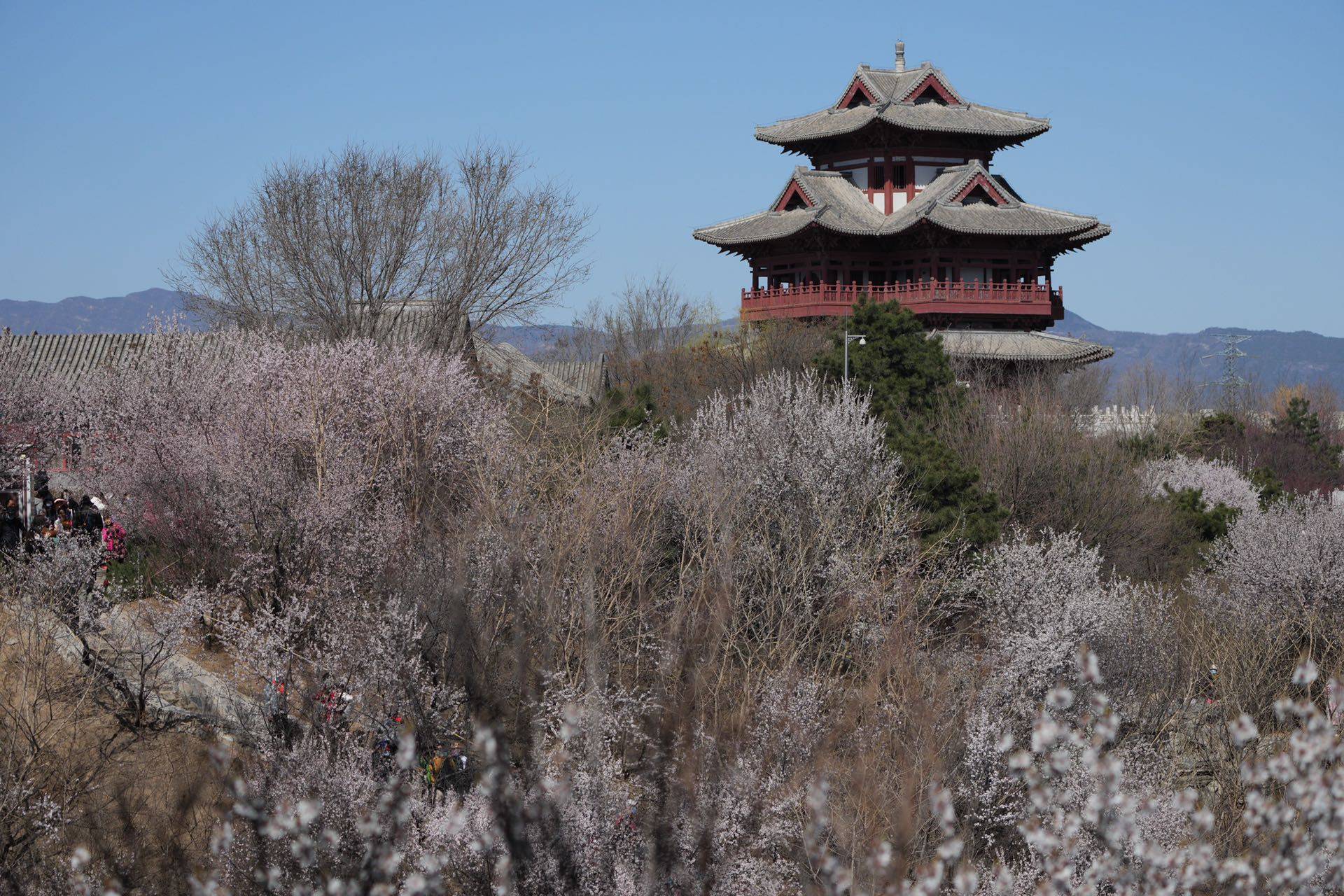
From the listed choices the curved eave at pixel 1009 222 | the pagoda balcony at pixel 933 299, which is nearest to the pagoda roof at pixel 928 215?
the curved eave at pixel 1009 222

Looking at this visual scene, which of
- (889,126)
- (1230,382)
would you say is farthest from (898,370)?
(1230,382)

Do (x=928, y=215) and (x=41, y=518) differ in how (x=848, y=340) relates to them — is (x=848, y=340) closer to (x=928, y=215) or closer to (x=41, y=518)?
(x=928, y=215)

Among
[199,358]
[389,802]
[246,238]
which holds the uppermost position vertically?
[246,238]

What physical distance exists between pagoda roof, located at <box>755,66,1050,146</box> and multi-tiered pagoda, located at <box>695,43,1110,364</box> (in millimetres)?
53

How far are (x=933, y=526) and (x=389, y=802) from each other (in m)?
15.0

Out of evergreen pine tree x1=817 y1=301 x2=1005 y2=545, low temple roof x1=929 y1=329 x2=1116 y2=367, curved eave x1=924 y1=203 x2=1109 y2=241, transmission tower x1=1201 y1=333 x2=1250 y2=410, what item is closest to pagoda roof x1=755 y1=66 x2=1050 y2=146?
curved eave x1=924 y1=203 x2=1109 y2=241

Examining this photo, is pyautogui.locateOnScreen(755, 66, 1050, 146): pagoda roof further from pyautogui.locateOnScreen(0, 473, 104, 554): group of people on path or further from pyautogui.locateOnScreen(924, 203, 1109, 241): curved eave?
pyautogui.locateOnScreen(0, 473, 104, 554): group of people on path

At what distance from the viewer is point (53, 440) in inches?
1235

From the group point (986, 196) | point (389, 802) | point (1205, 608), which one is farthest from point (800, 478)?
point (986, 196)

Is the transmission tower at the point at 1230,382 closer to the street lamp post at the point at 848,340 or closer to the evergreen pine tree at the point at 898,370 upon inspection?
the evergreen pine tree at the point at 898,370

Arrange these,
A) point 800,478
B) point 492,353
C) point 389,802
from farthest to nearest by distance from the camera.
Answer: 1. point 492,353
2. point 800,478
3. point 389,802

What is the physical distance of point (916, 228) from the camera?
1636 inches

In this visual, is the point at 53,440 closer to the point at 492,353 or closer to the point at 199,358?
the point at 199,358

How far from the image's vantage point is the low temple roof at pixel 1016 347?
131 ft
